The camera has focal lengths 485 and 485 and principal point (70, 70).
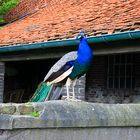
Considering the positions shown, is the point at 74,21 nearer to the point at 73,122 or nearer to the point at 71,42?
the point at 71,42

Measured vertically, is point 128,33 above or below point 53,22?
below

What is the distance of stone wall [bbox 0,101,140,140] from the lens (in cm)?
432

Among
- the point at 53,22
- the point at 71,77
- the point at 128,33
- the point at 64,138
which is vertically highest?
the point at 53,22

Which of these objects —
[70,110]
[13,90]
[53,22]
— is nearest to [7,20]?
[13,90]

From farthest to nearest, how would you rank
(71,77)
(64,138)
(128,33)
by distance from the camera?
(128,33) < (71,77) < (64,138)

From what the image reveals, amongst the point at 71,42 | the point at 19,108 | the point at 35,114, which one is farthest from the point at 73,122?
the point at 71,42

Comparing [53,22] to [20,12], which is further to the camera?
[20,12]

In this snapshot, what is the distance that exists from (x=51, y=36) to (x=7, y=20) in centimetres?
565

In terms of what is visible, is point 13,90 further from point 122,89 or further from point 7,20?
point 122,89

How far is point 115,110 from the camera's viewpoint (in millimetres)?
5207

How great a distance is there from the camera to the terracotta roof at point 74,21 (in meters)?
8.20

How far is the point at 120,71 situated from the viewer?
10812 mm

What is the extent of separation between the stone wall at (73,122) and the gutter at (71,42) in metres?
2.03

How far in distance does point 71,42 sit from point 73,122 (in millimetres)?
3796
